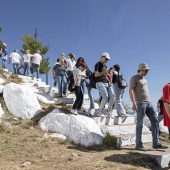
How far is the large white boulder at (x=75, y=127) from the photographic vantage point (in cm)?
673

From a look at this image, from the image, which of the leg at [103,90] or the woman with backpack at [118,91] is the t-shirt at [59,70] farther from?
the leg at [103,90]

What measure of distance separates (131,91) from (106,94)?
1.64 metres

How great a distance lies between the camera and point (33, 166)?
5.05 meters

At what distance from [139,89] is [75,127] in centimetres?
219

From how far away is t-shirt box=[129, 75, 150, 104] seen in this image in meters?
6.16

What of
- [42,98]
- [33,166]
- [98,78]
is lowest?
[33,166]

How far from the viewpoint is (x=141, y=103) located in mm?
6129

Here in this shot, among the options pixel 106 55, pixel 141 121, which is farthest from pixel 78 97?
pixel 141 121

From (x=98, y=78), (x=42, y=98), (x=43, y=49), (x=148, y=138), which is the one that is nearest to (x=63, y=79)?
(x=42, y=98)

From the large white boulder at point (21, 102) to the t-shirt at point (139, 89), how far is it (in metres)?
3.90

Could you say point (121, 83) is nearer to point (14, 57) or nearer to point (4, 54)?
point (14, 57)

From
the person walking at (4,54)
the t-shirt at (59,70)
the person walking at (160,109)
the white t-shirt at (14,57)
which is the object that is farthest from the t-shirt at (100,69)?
the person walking at (4,54)

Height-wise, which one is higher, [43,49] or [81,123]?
[43,49]

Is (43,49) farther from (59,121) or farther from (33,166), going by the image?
(33,166)
